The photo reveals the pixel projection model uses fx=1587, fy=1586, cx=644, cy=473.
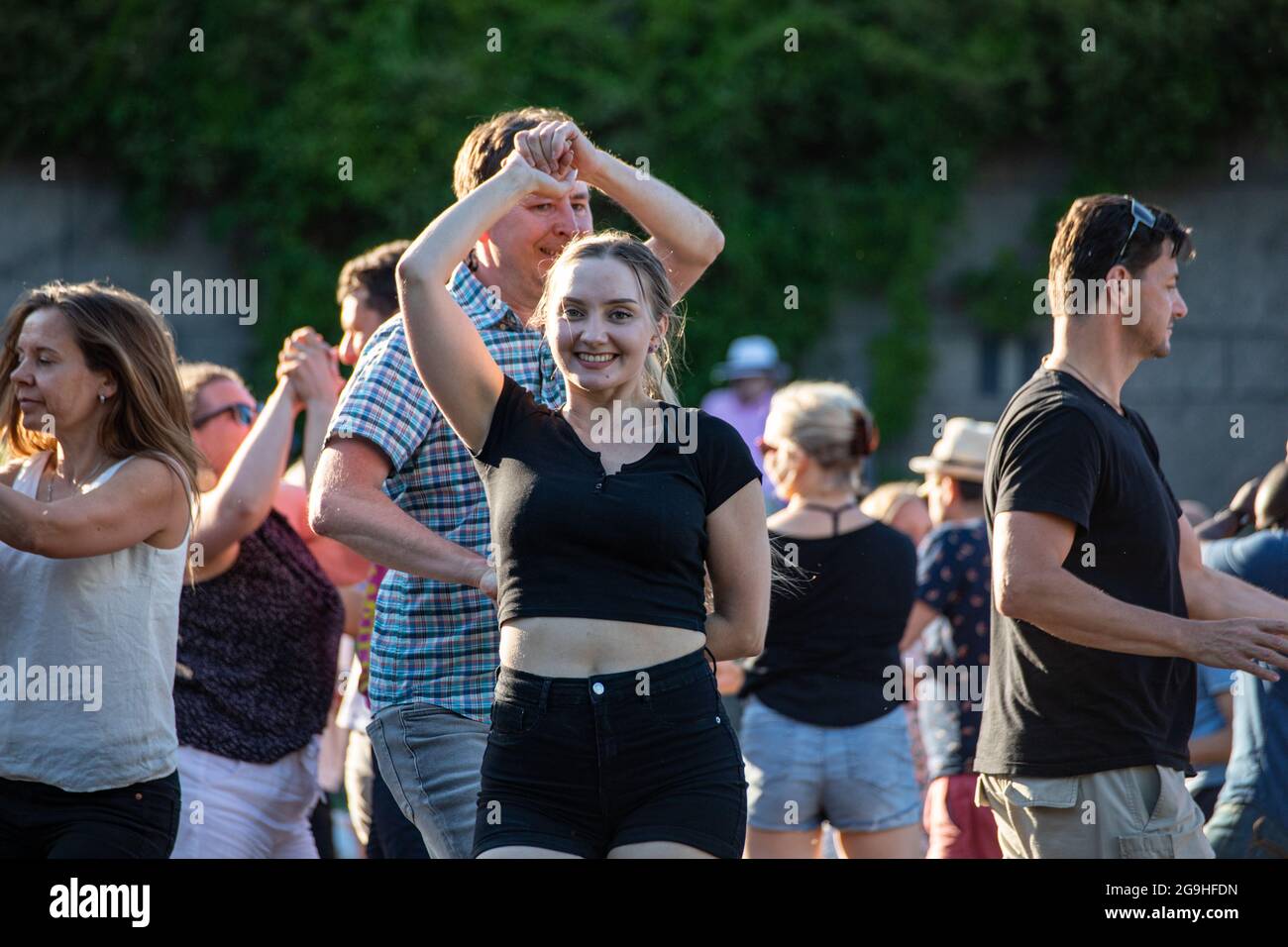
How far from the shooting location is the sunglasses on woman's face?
4.59 m

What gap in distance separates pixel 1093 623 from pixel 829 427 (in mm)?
2104

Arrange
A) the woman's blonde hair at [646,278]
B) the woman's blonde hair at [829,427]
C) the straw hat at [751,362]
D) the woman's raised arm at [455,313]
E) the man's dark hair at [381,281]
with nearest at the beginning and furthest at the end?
the woman's raised arm at [455,313] → the woman's blonde hair at [646,278] → the man's dark hair at [381,281] → the woman's blonde hair at [829,427] → the straw hat at [751,362]

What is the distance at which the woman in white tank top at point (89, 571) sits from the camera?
3174 millimetres

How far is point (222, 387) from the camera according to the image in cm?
464

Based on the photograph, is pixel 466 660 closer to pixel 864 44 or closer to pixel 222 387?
pixel 222 387

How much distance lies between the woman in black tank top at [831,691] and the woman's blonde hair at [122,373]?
1970mm

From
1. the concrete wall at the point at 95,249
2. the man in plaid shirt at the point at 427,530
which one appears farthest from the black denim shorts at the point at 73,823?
the concrete wall at the point at 95,249

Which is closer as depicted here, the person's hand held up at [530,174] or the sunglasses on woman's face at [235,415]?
the person's hand held up at [530,174]

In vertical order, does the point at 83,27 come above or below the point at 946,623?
above

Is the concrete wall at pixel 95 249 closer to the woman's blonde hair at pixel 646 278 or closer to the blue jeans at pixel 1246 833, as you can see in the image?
the blue jeans at pixel 1246 833

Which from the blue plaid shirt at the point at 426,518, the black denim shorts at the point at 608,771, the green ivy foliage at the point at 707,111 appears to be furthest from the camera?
the green ivy foliage at the point at 707,111
